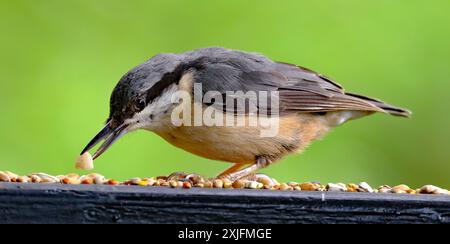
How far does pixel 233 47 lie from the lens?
6285mm

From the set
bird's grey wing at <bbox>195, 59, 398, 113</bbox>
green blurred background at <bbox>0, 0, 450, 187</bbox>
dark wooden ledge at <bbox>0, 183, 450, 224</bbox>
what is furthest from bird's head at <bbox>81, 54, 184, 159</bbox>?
dark wooden ledge at <bbox>0, 183, 450, 224</bbox>

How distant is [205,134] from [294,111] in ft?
2.48

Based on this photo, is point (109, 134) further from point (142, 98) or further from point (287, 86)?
point (287, 86)

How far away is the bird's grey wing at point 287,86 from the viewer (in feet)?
17.6

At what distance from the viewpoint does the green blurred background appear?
5582 millimetres

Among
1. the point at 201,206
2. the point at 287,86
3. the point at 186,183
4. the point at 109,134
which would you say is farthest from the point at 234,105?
the point at 201,206

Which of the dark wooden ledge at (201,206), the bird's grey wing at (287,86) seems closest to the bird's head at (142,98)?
the bird's grey wing at (287,86)

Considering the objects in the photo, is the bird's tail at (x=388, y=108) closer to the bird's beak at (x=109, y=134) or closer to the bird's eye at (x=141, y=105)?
the bird's eye at (x=141, y=105)

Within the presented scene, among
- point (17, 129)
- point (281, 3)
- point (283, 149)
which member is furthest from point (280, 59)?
point (17, 129)

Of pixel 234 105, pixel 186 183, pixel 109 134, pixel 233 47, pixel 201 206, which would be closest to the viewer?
pixel 201 206

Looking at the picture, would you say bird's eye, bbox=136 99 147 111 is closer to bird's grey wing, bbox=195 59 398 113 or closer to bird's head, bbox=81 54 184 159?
bird's head, bbox=81 54 184 159

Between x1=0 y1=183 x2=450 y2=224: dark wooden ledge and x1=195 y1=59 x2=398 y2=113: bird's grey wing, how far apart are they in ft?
6.84

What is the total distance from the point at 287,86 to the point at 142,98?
1150 millimetres

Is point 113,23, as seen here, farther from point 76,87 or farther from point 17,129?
point 17,129
